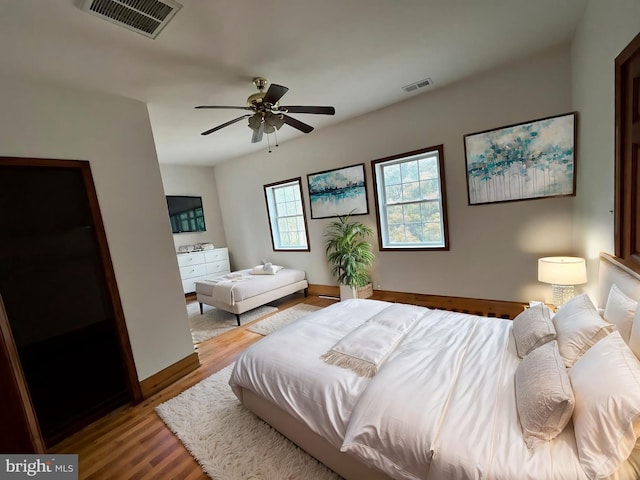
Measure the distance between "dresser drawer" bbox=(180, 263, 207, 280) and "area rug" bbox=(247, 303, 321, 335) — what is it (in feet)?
7.54

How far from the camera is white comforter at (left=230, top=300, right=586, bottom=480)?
99 centimetres

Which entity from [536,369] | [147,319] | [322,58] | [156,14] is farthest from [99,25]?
[536,369]

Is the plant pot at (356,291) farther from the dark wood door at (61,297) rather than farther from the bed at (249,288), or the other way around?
the dark wood door at (61,297)

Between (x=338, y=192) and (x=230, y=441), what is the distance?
3.39 meters

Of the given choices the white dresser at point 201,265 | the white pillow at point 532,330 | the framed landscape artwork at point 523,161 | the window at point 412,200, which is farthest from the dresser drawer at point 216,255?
the white pillow at point 532,330

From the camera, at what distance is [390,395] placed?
128 cm

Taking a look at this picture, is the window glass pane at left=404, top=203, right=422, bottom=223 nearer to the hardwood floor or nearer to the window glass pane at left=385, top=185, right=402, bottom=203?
the window glass pane at left=385, top=185, right=402, bottom=203

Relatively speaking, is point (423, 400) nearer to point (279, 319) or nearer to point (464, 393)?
point (464, 393)

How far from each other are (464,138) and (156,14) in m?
3.07

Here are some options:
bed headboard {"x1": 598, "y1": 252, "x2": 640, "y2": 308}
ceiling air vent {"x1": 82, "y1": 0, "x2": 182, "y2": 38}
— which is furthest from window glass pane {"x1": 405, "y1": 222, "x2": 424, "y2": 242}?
ceiling air vent {"x1": 82, "y1": 0, "x2": 182, "y2": 38}

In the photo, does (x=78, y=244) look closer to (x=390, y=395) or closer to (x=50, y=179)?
(x=50, y=179)

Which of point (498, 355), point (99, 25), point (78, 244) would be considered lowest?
point (498, 355)

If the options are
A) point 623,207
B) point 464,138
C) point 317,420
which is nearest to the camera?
point 317,420

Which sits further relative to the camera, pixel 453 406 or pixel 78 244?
pixel 78 244
